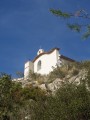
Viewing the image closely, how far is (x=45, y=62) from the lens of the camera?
158 ft

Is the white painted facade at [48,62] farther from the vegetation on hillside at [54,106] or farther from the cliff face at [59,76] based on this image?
the vegetation on hillside at [54,106]

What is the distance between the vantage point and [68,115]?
791 inches

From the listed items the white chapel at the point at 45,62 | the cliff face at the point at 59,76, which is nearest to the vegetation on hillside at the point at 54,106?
the cliff face at the point at 59,76

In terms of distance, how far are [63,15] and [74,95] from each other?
9681 millimetres

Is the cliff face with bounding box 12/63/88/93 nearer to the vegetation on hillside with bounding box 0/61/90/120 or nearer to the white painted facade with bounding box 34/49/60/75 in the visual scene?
the white painted facade with bounding box 34/49/60/75

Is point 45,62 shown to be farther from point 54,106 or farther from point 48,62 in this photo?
point 54,106

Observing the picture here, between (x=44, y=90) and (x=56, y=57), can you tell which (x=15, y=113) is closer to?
(x=44, y=90)

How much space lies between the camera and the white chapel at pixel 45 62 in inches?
1825

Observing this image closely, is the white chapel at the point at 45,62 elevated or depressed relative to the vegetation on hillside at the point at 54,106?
elevated

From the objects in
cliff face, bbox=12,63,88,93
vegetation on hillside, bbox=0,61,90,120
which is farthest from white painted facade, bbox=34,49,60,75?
vegetation on hillside, bbox=0,61,90,120

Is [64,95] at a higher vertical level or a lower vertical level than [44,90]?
lower

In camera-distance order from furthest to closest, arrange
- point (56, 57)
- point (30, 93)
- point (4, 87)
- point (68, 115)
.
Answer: point (56, 57)
point (30, 93)
point (4, 87)
point (68, 115)

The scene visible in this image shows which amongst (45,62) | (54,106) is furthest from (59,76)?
(54,106)

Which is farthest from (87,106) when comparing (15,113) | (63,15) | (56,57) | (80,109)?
(56,57)
